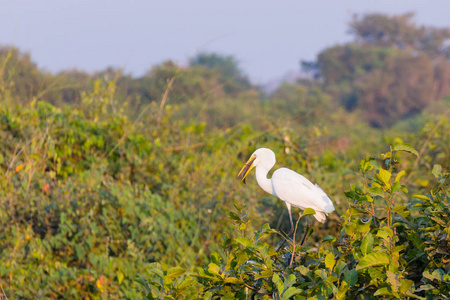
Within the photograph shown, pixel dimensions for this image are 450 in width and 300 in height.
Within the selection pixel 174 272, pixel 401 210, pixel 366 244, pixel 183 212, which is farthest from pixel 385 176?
pixel 183 212

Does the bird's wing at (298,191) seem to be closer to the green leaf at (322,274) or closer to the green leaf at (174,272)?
the green leaf at (322,274)

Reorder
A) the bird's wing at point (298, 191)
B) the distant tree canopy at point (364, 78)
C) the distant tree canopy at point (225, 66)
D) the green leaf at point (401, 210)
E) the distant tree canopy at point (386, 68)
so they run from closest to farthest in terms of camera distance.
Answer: the green leaf at point (401, 210) < the bird's wing at point (298, 191) < the distant tree canopy at point (364, 78) < the distant tree canopy at point (225, 66) < the distant tree canopy at point (386, 68)

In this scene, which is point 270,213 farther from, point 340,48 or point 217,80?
point 340,48

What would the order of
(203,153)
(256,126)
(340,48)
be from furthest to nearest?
(340,48), (256,126), (203,153)

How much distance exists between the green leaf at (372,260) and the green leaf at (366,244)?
5 centimetres

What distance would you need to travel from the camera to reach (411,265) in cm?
236

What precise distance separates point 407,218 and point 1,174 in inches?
150

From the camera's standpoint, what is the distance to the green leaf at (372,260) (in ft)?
6.72

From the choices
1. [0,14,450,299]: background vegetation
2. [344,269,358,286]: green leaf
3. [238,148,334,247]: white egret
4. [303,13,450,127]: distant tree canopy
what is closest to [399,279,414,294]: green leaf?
[0,14,450,299]: background vegetation

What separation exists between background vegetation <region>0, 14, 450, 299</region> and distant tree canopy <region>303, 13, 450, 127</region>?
19.8 metres

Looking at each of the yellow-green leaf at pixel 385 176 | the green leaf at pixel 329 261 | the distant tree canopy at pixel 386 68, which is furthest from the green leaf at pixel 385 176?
the distant tree canopy at pixel 386 68

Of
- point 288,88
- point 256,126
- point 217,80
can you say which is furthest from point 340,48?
point 256,126

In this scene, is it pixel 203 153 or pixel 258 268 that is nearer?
pixel 258 268

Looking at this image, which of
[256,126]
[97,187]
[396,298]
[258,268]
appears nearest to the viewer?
[396,298]
